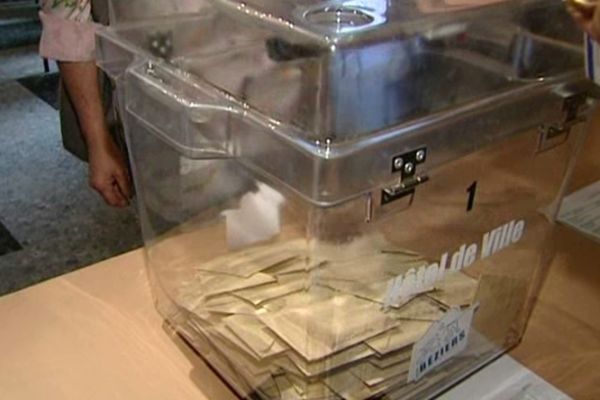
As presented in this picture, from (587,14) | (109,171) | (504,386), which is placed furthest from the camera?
(109,171)

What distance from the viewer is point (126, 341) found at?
69 centimetres

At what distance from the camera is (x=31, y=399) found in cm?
62

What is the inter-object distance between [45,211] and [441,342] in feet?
6.50

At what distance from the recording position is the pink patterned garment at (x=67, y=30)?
1.15 metres

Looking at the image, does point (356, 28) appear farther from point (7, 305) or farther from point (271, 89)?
point (7, 305)

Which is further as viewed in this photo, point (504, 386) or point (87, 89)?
point (87, 89)

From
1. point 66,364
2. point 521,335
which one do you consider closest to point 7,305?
point 66,364

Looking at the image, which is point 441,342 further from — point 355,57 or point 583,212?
point 583,212

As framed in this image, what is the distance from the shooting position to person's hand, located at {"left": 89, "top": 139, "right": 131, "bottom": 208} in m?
1.29

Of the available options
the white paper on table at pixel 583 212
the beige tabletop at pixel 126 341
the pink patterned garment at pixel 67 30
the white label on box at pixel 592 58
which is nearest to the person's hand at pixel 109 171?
the pink patterned garment at pixel 67 30

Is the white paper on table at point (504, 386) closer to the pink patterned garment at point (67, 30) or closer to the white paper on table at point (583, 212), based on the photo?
the white paper on table at point (583, 212)

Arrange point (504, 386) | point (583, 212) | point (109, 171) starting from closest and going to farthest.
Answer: point (504, 386) < point (583, 212) < point (109, 171)

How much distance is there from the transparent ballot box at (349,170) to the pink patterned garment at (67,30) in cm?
55

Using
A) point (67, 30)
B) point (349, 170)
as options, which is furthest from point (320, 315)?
point (67, 30)
